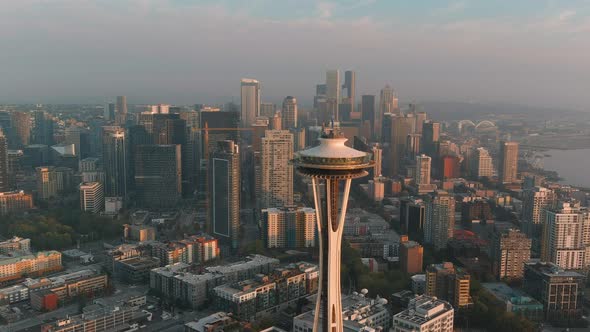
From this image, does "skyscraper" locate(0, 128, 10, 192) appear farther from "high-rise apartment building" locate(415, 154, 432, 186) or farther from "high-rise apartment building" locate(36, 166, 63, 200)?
"high-rise apartment building" locate(415, 154, 432, 186)

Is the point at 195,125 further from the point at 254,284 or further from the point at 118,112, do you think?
the point at 254,284

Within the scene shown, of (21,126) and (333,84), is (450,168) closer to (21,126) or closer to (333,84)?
(333,84)

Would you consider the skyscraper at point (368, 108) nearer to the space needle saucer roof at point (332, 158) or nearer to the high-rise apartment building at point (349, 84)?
the high-rise apartment building at point (349, 84)

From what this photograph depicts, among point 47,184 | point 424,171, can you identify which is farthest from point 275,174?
point 47,184

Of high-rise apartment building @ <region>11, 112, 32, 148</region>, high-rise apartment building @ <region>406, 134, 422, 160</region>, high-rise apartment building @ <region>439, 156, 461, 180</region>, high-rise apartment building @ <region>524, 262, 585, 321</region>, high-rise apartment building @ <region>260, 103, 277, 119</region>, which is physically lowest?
high-rise apartment building @ <region>524, 262, 585, 321</region>

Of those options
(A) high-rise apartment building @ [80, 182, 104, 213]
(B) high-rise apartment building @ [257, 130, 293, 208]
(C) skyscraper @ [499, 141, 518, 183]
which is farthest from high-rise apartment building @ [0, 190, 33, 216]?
(C) skyscraper @ [499, 141, 518, 183]

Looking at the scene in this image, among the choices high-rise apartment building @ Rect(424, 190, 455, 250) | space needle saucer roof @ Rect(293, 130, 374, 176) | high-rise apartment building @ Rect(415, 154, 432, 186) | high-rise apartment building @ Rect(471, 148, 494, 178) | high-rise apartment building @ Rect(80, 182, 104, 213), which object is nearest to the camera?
space needle saucer roof @ Rect(293, 130, 374, 176)

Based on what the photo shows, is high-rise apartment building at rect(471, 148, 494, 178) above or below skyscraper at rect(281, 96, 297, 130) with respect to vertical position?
below
